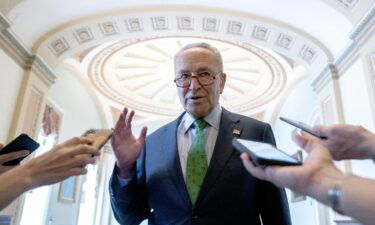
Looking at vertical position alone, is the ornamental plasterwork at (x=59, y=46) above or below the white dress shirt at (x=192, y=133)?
above

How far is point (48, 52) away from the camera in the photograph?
5586mm

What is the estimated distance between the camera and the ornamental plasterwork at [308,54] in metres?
5.54

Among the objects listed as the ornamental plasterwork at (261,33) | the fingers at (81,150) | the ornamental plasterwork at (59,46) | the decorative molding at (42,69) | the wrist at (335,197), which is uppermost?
the ornamental plasterwork at (261,33)

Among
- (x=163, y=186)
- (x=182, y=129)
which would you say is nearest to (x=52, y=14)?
(x=182, y=129)

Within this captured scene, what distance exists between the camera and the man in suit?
1.51 metres

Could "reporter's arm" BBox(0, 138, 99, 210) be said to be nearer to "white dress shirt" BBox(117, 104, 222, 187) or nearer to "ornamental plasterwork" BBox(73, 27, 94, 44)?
"white dress shirt" BBox(117, 104, 222, 187)

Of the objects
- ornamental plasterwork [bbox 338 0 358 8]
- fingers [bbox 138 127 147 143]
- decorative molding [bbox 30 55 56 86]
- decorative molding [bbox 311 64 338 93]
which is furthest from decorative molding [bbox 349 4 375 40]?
decorative molding [bbox 30 55 56 86]

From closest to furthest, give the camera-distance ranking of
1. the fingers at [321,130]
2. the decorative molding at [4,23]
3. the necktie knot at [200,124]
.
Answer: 1. the fingers at [321,130]
2. the necktie knot at [200,124]
3. the decorative molding at [4,23]

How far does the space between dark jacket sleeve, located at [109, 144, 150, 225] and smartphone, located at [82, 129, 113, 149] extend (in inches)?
16.3

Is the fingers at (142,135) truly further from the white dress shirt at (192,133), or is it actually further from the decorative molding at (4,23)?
the decorative molding at (4,23)

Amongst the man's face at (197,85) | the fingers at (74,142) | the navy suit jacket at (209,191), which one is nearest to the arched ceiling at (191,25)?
the man's face at (197,85)

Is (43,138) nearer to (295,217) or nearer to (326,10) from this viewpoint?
(326,10)

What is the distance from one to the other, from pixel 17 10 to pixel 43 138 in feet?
11.4

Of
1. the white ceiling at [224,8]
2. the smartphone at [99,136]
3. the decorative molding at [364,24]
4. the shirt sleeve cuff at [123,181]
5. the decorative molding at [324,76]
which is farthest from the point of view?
the decorative molding at [324,76]
